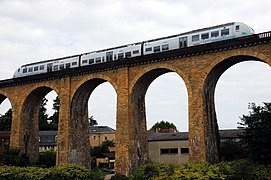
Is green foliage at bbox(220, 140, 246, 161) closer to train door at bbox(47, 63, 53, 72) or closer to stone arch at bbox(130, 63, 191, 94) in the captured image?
stone arch at bbox(130, 63, 191, 94)

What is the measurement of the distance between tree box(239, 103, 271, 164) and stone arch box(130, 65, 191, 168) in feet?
23.9

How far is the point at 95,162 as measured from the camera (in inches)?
1829

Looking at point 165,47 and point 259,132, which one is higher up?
point 165,47

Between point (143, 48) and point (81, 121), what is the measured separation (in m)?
9.13

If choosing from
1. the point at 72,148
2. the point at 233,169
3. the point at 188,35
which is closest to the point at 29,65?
the point at 72,148

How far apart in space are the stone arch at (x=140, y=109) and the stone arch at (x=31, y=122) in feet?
34.4

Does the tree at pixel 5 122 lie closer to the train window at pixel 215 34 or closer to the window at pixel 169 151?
the window at pixel 169 151

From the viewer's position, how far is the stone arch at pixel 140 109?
28.3 meters

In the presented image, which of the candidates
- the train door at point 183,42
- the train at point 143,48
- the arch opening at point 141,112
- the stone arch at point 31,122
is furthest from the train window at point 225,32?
the stone arch at point 31,122

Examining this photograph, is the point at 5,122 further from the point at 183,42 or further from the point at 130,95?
the point at 183,42

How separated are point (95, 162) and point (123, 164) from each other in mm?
19861

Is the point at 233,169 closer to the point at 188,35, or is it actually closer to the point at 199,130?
the point at 199,130

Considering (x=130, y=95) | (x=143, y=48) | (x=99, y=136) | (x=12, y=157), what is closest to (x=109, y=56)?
(x=143, y=48)

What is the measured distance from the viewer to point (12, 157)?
3309 cm
